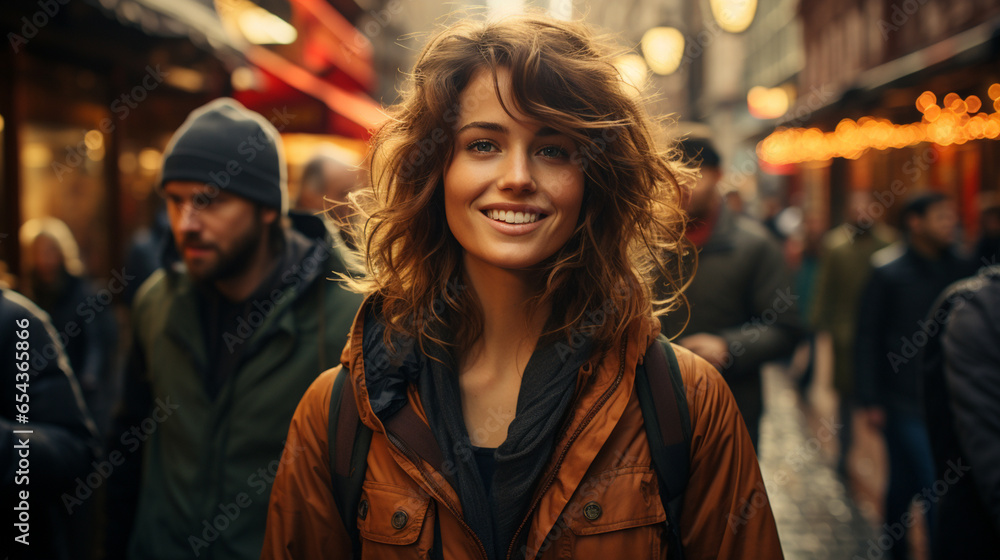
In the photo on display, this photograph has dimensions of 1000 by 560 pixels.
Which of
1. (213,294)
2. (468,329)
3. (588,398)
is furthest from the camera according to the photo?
(213,294)

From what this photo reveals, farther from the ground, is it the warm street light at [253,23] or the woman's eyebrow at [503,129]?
the warm street light at [253,23]

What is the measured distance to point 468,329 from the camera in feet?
6.23

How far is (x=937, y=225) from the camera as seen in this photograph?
4879mm

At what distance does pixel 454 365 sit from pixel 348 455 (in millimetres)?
347

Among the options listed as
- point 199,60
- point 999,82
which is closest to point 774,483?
point 999,82

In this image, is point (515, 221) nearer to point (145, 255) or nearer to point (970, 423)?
point (970, 423)

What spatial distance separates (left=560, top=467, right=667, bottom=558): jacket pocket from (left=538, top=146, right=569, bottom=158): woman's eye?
0.74 metres

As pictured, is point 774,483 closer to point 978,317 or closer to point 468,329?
point 978,317

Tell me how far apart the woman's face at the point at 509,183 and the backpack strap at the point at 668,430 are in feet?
1.24

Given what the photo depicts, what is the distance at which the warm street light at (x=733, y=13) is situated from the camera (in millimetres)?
6180

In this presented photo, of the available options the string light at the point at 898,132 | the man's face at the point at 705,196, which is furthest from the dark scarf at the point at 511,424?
the string light at the point at 898,132

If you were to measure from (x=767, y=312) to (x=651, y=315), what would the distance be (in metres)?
2.16

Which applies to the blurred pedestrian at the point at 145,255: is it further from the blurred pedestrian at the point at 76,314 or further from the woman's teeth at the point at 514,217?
the woman's teeth at the point at 514,217

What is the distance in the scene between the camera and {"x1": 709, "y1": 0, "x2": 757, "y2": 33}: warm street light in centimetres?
618
